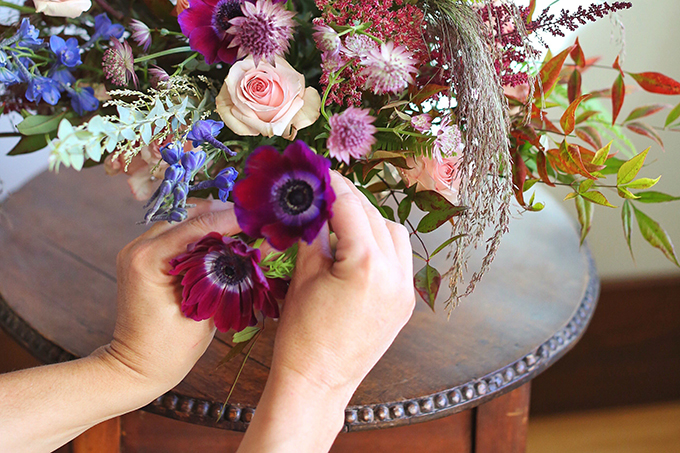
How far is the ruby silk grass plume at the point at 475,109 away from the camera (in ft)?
1.41

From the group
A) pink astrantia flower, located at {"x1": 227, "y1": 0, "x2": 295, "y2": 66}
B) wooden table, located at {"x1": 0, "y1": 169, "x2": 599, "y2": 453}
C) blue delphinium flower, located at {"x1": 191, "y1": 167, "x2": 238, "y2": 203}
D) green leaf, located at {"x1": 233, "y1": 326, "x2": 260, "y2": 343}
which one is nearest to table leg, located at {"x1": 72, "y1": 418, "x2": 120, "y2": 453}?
wooden table, located at {"x1": 0, "y1": 169, "x2": 599, "y2": 453}

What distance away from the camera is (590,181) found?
1.64ft

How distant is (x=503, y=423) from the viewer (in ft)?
2.19

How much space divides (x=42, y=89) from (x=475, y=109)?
0.41m

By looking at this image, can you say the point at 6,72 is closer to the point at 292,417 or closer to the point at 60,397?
the point at 60,397

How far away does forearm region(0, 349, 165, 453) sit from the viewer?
1.48ft

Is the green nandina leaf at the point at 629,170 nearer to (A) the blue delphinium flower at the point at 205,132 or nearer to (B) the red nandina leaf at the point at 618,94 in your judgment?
(B) the red nandina leaf at the point at 618,94

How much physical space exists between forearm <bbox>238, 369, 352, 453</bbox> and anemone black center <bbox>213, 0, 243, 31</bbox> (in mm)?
287

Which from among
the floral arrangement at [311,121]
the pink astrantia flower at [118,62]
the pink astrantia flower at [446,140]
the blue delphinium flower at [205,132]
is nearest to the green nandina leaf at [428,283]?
the floral arrangement at [311,121]

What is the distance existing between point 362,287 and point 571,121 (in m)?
0.27

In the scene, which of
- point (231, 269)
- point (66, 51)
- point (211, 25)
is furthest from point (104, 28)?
point (231, 269)

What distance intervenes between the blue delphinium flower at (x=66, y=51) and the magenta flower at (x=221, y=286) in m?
0.26

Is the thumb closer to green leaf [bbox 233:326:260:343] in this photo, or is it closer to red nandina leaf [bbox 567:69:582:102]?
green leaf [bbox 233:326:260:343]

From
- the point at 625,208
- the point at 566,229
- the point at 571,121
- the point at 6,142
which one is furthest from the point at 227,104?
the point at 6,142
